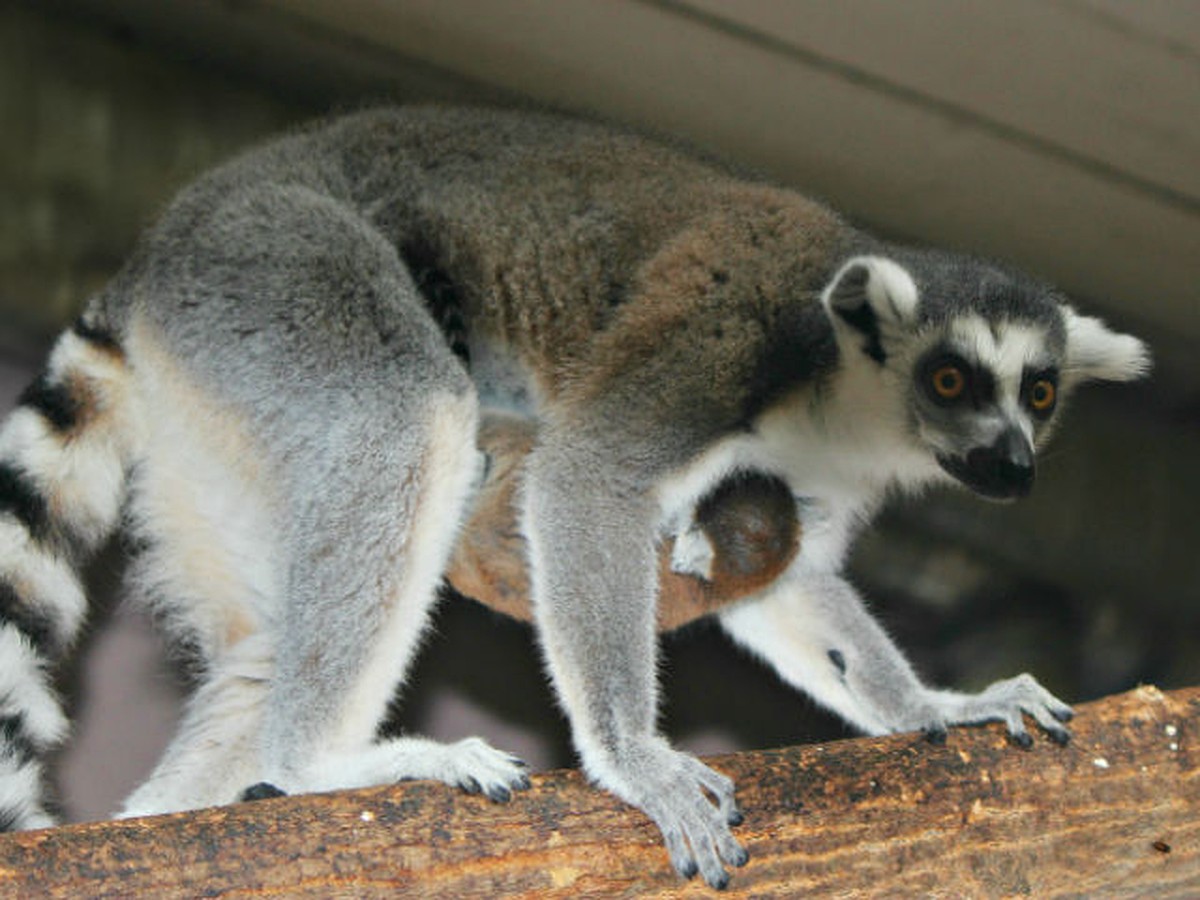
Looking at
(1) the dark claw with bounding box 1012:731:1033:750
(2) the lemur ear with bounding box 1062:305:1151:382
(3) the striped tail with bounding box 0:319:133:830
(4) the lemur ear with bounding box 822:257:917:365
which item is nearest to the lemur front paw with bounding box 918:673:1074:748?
(1) the dark claw with bounding box 1012:731:1033:750

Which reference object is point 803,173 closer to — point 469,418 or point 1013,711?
point 469,418

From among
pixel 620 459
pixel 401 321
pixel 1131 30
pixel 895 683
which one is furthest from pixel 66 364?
pixel 1131 30

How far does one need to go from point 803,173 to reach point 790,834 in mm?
3482

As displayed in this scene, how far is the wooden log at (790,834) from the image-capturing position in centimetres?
272

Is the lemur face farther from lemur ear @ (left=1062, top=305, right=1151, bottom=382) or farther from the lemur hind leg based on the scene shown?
the lemur hind leg

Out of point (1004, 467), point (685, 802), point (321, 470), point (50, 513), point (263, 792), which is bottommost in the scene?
point (263, 792)

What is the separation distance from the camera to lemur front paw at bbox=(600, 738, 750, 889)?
2938 millimetres

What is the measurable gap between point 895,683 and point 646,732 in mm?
942

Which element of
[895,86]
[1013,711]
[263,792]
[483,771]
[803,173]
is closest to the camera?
[483,771]

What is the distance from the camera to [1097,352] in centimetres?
423

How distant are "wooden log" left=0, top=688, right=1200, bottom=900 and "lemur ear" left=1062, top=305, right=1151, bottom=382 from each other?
1.16m

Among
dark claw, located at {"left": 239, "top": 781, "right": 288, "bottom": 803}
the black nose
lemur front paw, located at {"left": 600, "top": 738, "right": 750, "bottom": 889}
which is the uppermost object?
the black nose

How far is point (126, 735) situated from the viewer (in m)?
5.31

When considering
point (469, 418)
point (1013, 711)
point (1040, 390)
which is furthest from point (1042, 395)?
point (469, 418)
